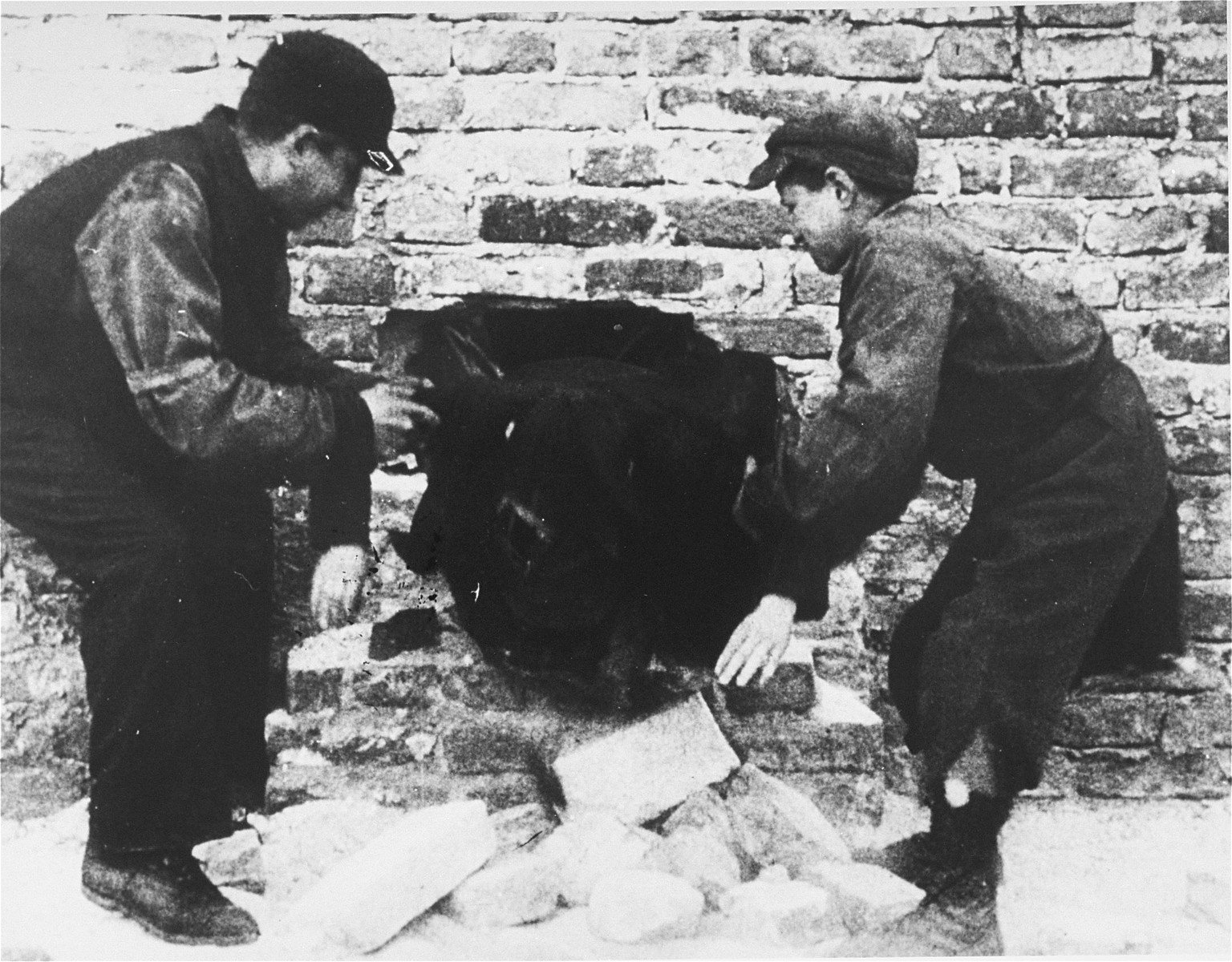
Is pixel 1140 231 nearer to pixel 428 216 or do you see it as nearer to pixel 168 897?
pixel 428 216

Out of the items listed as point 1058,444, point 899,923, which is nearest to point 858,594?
point 1058,444

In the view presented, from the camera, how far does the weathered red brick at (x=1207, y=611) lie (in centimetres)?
260

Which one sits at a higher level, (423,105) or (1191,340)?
(423,105)

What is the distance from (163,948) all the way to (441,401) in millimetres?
1294

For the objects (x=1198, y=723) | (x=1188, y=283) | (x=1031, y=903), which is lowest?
(x=1031, y=903)

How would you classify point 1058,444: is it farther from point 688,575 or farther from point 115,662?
point 115,662

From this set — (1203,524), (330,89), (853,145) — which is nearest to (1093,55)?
(853,145)

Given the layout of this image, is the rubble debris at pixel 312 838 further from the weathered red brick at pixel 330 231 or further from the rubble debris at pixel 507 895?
the weathered red brick at pixel 330 231

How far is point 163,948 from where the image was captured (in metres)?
2.44

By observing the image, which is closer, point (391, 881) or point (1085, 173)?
point (391, 881)

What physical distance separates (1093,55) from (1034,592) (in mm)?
1196

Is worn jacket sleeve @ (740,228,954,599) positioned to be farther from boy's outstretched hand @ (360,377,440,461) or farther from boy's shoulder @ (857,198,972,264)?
boy's outstretched hand @ (360,377,440,461)

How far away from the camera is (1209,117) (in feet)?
8.41

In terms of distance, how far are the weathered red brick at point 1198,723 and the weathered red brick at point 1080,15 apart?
1.52 m
